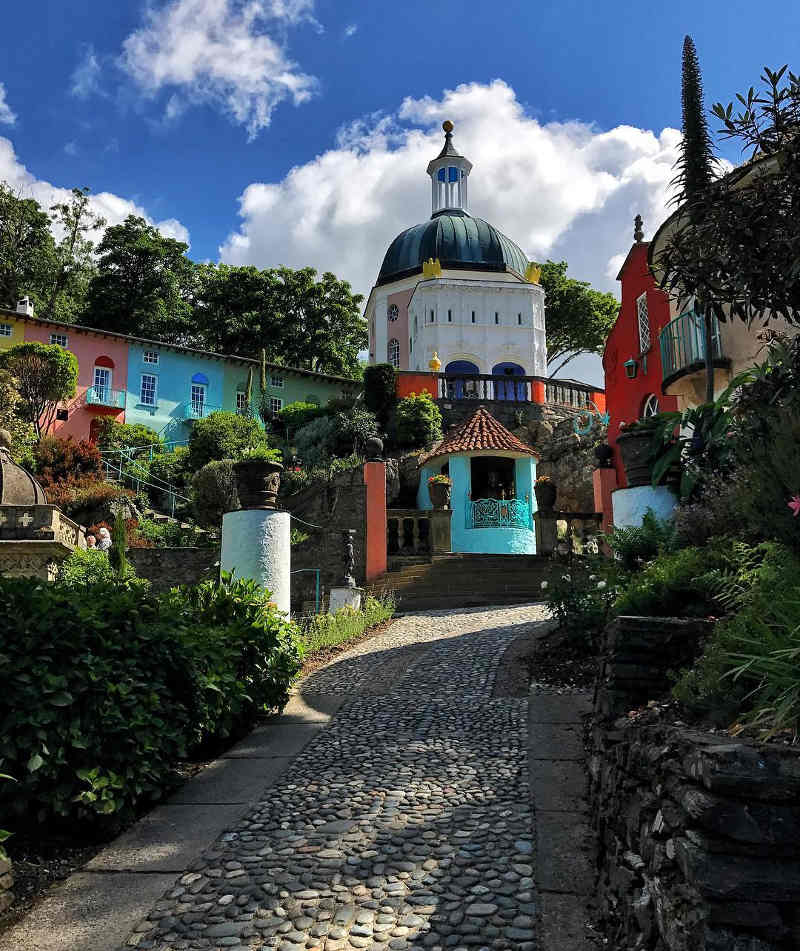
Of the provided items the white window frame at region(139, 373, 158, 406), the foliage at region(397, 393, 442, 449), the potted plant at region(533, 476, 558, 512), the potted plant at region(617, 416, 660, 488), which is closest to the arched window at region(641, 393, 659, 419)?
the potted plant at region(533, 476, 558, 512)

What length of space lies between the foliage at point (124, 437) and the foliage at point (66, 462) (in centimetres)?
245

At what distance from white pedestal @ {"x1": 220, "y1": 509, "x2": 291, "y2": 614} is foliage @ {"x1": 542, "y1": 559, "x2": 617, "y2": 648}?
309cm

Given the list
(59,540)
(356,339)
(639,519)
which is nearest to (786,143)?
(639,519)

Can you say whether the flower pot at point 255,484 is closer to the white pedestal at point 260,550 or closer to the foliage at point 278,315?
the white pedestal at point 260,550

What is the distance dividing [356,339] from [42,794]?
42298 millimetres

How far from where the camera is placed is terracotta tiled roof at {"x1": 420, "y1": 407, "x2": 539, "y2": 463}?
2120 centimetres

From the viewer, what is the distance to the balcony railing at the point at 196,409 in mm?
36688

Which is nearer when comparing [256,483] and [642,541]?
[642,541]

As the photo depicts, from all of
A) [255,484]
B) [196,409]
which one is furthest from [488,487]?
[196,409]

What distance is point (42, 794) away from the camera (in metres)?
4.21

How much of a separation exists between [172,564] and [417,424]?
12537 millimetres

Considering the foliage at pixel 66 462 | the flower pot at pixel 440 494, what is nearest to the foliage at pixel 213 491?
the foliage at pixel 66 462

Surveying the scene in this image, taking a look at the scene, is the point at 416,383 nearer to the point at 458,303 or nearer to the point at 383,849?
the point at 458,303

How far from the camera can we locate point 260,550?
355 inches
